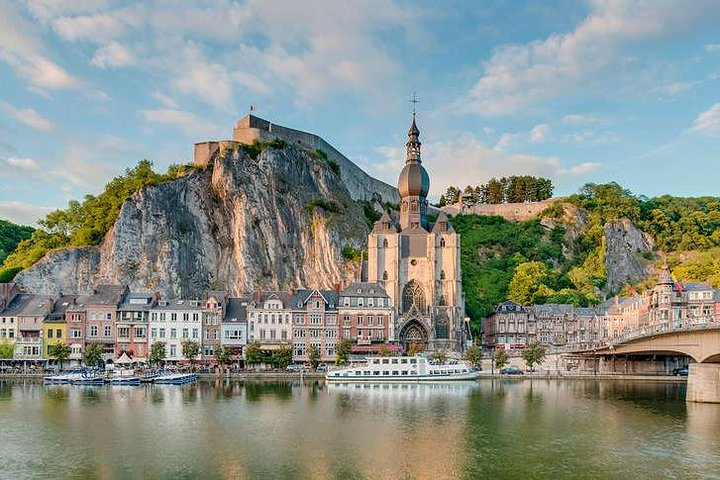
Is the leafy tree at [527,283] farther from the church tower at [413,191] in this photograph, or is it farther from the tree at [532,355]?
the tree at [532,355]

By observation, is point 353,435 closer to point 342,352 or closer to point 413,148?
point 342,352

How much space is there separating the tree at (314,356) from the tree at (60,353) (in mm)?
25241

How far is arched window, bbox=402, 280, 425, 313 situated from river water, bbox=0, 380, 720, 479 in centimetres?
3669

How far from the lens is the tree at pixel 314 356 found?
3143 inches

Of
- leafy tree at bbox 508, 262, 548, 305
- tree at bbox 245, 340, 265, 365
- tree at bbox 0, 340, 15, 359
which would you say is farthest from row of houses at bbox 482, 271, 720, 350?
tree at bbox 0, 340, 15, 359

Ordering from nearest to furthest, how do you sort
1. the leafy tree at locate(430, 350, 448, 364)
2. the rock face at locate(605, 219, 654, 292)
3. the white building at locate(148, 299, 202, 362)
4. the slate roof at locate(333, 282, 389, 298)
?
1. the leafy tree at locate(430, 350, 448, 364)
2. the white building at locate(148, 299, 202, 362)
3. the slate roof at locate(333, 282, 389, 298)
4. the rock face at locate(605, 219, 654, 292)

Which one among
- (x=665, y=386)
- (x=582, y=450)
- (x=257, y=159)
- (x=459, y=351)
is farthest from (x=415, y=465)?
(x=257, y=159)

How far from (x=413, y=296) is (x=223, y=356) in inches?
1200

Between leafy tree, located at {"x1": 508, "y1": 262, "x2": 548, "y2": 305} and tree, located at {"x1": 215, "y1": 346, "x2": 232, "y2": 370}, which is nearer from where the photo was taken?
tree, located at {"x1": 215, "y1": 346, "x2": 232, "y2": 370}

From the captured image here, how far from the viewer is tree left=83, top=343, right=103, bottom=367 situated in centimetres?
7556

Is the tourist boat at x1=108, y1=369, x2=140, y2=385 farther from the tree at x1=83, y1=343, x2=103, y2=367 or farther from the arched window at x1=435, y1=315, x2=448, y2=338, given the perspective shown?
the arched window at x1=435, y1=315, x2=448, y2=338

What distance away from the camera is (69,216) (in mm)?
112562

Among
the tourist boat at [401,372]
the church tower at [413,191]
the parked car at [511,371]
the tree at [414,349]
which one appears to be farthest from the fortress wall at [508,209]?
the tourist boat at [401,372]

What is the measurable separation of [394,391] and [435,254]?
38.3m
